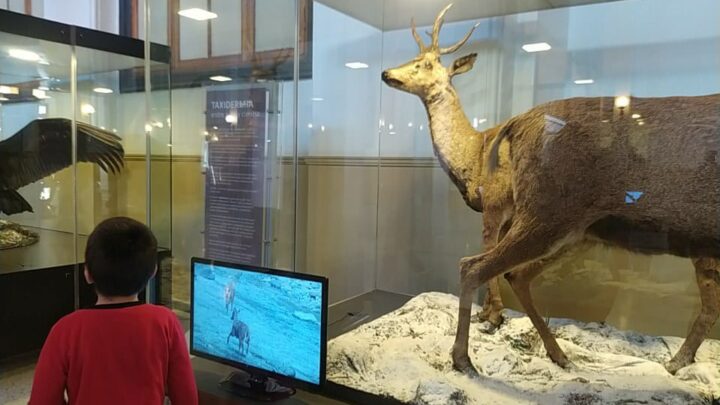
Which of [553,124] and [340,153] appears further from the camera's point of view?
[340,153]

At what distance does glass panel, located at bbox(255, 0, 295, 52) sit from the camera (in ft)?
10.9

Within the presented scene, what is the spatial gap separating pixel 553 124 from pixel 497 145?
1.12 ft

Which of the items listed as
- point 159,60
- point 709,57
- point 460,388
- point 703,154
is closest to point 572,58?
point 709,57

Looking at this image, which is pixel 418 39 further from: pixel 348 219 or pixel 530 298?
pixel 530 298

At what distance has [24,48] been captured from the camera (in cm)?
298

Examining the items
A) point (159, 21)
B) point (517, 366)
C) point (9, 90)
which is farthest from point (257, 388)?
point (159, 21)

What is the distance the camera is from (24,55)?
302cm

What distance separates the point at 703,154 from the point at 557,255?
25.6 inches

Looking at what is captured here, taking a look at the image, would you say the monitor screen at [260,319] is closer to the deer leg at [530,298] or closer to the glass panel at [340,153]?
the deer leg at [530,298]

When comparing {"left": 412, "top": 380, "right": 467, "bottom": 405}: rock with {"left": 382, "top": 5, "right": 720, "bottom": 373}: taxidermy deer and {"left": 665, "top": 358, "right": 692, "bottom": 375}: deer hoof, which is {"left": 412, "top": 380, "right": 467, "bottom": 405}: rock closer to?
{"left": 382, "top": 5, "right": 720, "bottom": 373}: taxidermy deer

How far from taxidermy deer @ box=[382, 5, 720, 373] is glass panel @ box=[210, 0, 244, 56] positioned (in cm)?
183

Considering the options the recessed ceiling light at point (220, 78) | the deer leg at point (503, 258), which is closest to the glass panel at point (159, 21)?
the recessed ceiling light at point (220, 78)

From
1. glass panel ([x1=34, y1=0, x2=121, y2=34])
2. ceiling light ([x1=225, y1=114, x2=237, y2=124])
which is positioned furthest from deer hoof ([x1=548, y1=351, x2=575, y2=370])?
glass panel ([x1=34, y1=0, x2=121, y2=34])

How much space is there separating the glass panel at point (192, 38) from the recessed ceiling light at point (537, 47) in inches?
77.5
